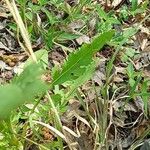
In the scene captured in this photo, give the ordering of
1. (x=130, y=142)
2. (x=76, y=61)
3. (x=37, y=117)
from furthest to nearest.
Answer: (x=130, y=142) < (x=37, y=117) < (x=76, y=61)

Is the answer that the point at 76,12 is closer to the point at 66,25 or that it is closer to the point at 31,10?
the point at 66,25

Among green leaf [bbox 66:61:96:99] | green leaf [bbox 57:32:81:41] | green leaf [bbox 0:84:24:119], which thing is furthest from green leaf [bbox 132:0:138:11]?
green leaf [bbox 0:84:24:119]

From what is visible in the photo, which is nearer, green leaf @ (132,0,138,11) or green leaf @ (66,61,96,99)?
green leaf @ (66,61,96,99)

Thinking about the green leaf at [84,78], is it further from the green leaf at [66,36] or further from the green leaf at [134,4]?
the green leaf at [134,4]

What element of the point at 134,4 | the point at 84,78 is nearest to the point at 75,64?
the point at 84,78

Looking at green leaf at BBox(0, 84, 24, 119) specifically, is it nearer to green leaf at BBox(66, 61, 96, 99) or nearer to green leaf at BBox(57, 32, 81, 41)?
green leaf at BBox(66, 61, 96, 99)

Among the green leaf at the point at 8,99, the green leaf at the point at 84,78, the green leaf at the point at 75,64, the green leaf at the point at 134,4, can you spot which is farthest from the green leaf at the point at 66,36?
the green leaf at the point at 8,99

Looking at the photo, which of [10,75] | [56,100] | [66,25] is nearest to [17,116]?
[56,100]

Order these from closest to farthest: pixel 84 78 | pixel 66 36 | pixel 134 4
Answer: pixel 84 78
pixel 66 36
pixel 134 4

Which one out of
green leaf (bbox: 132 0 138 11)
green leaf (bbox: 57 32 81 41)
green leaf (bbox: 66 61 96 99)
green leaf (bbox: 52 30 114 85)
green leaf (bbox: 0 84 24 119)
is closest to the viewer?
green leaf (bbox: 0 84 24 119)

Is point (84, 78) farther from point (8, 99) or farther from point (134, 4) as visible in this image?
point (8, 99)

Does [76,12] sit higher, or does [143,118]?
[76,12]
